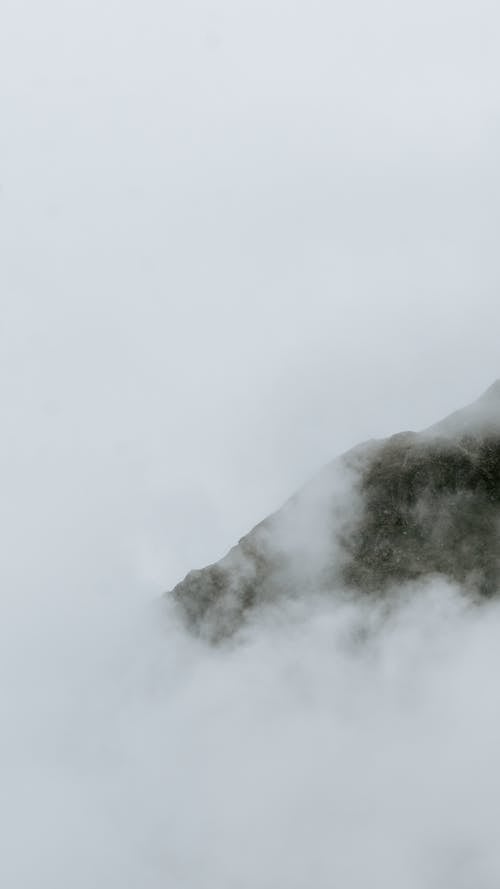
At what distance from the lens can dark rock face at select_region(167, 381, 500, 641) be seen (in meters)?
99.4

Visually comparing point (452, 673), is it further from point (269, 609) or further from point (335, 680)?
point (269, 609)

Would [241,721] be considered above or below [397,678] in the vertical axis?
above

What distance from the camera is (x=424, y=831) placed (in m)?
128

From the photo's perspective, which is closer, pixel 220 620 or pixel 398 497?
pixel 398 497

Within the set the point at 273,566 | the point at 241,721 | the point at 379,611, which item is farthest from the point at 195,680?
the point at 379,611

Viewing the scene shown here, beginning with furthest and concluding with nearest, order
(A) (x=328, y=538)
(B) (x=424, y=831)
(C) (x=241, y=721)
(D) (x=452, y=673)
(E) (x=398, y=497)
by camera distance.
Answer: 1. (C) (x=241, y=721)
2. (B) (x=424, y=831)
3. (D) (x=452, y=673)
4. (A) (x=328, y=538)
5. (E) (x=398, y=497)

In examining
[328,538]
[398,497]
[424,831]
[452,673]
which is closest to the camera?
[398,497]

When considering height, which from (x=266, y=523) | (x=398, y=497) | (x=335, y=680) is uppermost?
(x=266, y=523)

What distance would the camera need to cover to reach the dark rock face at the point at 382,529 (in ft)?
326

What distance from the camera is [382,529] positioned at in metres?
104

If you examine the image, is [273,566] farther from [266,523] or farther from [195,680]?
[195,680]

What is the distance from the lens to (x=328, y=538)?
357ft

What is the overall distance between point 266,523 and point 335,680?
2083cm

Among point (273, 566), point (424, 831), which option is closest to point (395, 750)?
point (424, 831)
